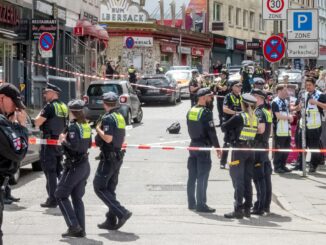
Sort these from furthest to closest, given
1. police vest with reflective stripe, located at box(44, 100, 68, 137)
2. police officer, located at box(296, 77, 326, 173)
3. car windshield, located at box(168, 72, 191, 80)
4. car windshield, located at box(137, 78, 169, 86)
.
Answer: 1. car windshield, located at box(168, 72, 191, 80)
2. car windshield, located at box(137, 78, 169, 86)
3. police officer, located at box(296, 77, 326, 173)
4. police vest with reflective stripe, located at box(44, 100, 68, 137)

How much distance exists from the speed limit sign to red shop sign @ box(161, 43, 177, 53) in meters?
35.8

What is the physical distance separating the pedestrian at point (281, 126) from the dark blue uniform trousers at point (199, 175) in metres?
4.35

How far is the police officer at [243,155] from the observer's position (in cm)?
1119

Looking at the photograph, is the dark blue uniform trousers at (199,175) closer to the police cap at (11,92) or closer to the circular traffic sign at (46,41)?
the police cap at (11,92)

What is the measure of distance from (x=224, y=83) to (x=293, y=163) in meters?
7.98

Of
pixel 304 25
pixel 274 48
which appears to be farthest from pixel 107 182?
pixel 274 48

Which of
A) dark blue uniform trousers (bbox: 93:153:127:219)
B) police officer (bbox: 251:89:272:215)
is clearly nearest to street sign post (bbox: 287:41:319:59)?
police officer (bbox: 251:89:272:215)

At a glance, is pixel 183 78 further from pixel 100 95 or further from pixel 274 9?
pixel 274 9

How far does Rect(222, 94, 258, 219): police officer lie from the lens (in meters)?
11.2

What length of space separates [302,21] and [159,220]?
6.87m

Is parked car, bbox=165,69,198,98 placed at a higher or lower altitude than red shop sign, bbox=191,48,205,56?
lower

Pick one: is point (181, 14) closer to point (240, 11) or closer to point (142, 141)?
point (240, 11)

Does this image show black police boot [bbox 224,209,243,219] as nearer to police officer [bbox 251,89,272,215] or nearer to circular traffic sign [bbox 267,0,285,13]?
police officer [bbox 251,89,272,215]

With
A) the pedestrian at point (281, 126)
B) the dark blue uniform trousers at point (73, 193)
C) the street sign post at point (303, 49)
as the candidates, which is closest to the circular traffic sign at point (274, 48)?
the street sign post at point (303, 49)
